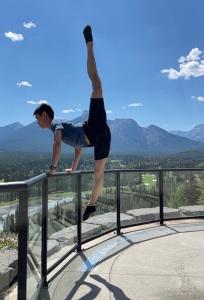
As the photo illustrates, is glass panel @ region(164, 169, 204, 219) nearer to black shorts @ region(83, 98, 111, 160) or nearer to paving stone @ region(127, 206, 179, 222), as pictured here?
paving stone @ region(127, 206, 179, 222)

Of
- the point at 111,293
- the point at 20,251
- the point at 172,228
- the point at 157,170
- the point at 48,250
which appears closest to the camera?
the point at 20,251

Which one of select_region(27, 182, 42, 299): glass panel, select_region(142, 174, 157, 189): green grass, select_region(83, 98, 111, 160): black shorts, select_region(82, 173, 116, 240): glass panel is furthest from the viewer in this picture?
select_region(142, 174, 157, 189): green grass

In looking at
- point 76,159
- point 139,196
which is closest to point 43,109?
point 76,159

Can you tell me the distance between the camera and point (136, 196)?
4.75 metres

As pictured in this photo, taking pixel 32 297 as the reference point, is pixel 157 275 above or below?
below

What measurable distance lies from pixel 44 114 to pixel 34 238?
4.11 feet

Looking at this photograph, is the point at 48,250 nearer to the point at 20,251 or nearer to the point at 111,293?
the point at 111,293

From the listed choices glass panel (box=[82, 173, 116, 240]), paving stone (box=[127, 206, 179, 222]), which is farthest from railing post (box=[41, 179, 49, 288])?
paving stone (box=[127, 206, 179, 222])

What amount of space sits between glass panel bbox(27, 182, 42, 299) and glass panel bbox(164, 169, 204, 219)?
331cm

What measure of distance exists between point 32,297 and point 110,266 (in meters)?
1.09

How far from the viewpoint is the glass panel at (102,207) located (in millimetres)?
3617

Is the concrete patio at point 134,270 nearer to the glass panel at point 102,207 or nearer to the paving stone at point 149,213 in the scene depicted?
the glass panel at point 102,207

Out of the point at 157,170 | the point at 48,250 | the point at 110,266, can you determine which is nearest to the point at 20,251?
the point at 48,250

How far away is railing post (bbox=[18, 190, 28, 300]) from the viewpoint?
155 cm
